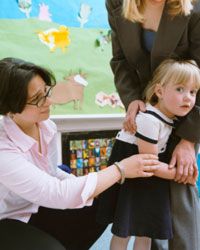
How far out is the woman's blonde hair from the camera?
3.14ft

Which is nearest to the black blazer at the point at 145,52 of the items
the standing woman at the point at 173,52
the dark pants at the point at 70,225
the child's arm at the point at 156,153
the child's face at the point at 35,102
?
the standing woman at the point at 173,52

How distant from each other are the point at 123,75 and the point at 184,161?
0.35 metres

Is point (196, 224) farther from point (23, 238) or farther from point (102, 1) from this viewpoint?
point (102, 1)

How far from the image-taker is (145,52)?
1048mm

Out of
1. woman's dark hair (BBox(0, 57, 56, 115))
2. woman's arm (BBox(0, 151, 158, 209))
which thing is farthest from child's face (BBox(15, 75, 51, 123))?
woman's arm (BBox(0, 151, 158, 209))

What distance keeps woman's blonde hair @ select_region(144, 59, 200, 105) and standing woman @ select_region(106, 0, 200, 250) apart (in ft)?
0.11

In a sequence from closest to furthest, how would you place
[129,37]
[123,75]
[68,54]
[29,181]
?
[29,181]
[129,37]
[123,75]
[68,54]

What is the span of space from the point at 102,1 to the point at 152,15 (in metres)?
0.91

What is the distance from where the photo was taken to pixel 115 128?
1.93 meters

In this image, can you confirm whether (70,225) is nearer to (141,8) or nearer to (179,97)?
(179,97)

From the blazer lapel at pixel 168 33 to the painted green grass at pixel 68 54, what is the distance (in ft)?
2.63

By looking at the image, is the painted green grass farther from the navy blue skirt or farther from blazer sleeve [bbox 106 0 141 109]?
the navy blue skirt

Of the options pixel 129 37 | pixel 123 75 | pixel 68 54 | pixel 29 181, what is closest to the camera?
pixel 29 181

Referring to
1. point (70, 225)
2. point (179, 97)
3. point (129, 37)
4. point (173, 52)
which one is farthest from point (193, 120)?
point (70, 225)
